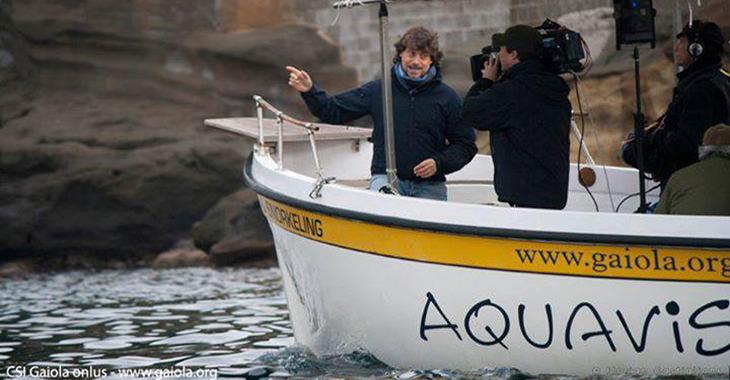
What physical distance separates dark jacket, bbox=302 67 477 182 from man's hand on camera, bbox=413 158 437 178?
0.20ft

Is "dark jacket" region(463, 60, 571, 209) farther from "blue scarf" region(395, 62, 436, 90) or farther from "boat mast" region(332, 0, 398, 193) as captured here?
"blue scarf" region(395, 62, 436, 90)

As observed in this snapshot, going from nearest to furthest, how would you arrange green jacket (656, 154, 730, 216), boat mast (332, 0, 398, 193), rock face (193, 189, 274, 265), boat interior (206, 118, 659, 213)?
green jacket (656, 154, 730, 216) → boat mast (332, 0, 398, 193) → boat interior (206, 118, 659, 213) → rock face (193, 189, 274, 265)

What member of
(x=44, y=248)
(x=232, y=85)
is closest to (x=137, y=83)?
(x=232, y=85)

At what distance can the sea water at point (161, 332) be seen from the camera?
9.36m

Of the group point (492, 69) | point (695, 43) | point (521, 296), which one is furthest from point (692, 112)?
point (521, 296)

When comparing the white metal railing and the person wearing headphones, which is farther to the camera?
the white metal railing

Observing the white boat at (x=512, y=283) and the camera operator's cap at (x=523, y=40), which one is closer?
the white boat at (x=512, y=283)

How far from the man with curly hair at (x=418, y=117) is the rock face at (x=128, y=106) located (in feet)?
39.4

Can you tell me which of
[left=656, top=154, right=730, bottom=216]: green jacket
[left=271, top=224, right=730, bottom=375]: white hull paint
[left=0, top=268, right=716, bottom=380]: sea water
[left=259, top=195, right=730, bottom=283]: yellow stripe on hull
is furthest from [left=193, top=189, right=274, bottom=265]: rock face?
[left=656, top=154, right=730, bottom=216]: green jacket

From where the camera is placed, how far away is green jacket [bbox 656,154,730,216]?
773 cm

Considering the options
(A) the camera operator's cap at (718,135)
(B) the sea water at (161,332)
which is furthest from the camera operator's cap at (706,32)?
(B) the sea water at (161,332)

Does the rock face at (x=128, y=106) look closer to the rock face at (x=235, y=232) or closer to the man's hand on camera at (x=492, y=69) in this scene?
the rock face at (x=235, y=232)

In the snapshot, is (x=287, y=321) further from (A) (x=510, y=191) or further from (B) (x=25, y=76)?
(B) (x=25, y=76)

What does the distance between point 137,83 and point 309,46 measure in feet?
8.50
